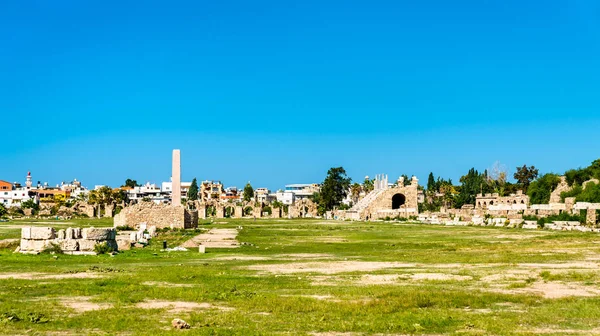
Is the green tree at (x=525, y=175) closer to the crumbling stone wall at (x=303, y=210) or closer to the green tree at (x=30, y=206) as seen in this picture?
the crumbling stone wall at (x=303, y=210)

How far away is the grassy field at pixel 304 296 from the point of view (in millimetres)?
10617

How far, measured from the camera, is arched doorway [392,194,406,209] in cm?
9975

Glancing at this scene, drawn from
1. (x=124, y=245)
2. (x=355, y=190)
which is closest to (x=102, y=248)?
(x=124, y=245)

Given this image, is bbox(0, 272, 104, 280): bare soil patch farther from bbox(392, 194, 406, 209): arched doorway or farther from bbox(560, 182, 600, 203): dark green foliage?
bbox(392, 194, 406, 209): arched doorway

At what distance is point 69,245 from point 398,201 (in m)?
78.3

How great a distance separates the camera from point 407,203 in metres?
97.3

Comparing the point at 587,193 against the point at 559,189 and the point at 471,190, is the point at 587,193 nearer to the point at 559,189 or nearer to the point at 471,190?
the point at 559,189

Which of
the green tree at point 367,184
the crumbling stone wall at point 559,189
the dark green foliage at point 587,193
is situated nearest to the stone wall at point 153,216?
the dark green foliage at point 587,193

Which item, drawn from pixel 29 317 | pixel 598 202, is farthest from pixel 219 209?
pixel 29 317

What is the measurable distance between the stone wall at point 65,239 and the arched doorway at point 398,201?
2979 inches

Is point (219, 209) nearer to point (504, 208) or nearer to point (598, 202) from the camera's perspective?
point (504, 208)

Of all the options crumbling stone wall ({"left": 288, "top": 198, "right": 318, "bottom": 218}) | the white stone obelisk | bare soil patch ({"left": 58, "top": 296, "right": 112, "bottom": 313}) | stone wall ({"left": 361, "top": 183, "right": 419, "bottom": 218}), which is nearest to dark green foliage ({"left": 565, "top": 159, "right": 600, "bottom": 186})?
stone wall ({"left": 361, "top": 183, "right": 419, "bottom": 218})

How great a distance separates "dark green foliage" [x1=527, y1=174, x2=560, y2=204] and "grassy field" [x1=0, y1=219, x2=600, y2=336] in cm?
5670

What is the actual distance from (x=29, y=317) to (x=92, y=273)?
24.3ft
